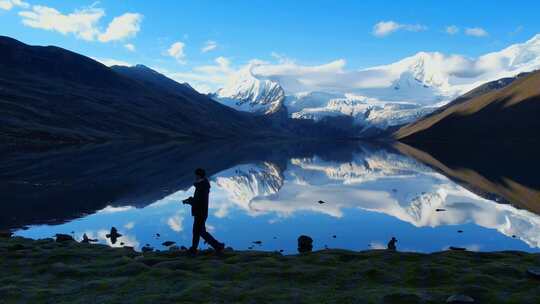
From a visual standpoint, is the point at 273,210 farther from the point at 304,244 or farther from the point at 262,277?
the point at 262,277

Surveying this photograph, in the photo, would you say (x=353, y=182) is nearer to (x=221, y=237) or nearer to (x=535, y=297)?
(x=221, y=237)

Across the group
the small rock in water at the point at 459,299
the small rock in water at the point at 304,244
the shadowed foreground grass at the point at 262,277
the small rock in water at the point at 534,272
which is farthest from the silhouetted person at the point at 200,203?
the small rock in water at the point at 534,272

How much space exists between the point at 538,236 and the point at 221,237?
2650 centimetres

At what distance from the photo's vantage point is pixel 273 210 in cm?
5544

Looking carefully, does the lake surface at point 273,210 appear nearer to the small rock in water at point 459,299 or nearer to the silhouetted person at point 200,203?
the silhouetted person at point 200,203

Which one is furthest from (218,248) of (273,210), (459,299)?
(273,210)

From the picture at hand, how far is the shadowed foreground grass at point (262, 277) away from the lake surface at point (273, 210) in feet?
34.4

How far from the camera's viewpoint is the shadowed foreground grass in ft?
59.3

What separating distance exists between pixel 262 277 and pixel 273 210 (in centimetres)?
3407

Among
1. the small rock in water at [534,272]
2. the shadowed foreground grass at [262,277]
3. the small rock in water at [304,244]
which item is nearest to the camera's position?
the shadowed foreground grass at [262,277]

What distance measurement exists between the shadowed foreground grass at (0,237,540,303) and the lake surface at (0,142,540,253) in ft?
34.4

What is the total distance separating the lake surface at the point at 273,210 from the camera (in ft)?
132

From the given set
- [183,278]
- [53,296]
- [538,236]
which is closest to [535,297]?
[183,278]

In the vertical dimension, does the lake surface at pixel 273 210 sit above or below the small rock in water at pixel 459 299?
above
